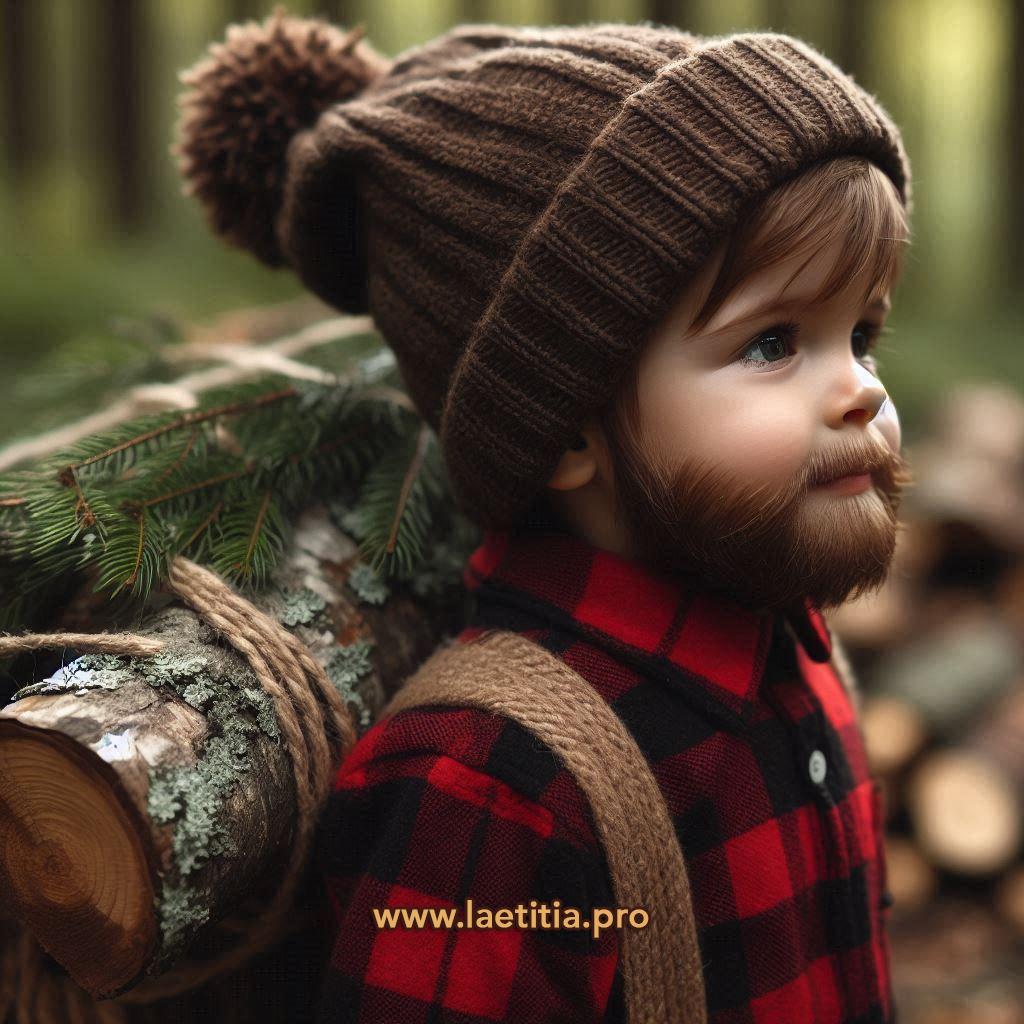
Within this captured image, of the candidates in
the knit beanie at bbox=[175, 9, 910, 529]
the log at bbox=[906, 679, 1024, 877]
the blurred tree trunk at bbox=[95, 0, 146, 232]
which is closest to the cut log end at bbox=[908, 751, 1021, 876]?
the log at bbox=[906, 679, 1024, 877]

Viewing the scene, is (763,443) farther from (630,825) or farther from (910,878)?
(910,878)

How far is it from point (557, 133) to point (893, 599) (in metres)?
1.69

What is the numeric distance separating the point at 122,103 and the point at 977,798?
4672mm

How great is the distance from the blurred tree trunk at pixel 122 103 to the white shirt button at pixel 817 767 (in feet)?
15.1

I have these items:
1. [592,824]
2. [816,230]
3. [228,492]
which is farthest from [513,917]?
[816,230]

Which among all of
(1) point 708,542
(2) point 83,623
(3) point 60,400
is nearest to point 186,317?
(3) point 60,400

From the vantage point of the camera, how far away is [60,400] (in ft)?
4.90

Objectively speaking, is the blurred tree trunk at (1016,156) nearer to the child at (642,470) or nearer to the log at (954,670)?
the log at (954,670)

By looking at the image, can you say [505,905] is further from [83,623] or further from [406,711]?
[83,623]

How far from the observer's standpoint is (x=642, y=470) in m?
Answer: 1.00

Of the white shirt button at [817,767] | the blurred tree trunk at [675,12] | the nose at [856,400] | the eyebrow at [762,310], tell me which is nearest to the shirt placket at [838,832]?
the white shirt button at [817,767]

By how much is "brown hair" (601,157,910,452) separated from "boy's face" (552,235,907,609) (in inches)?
0.4

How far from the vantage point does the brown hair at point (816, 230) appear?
0.94 m

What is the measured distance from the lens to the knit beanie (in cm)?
94
